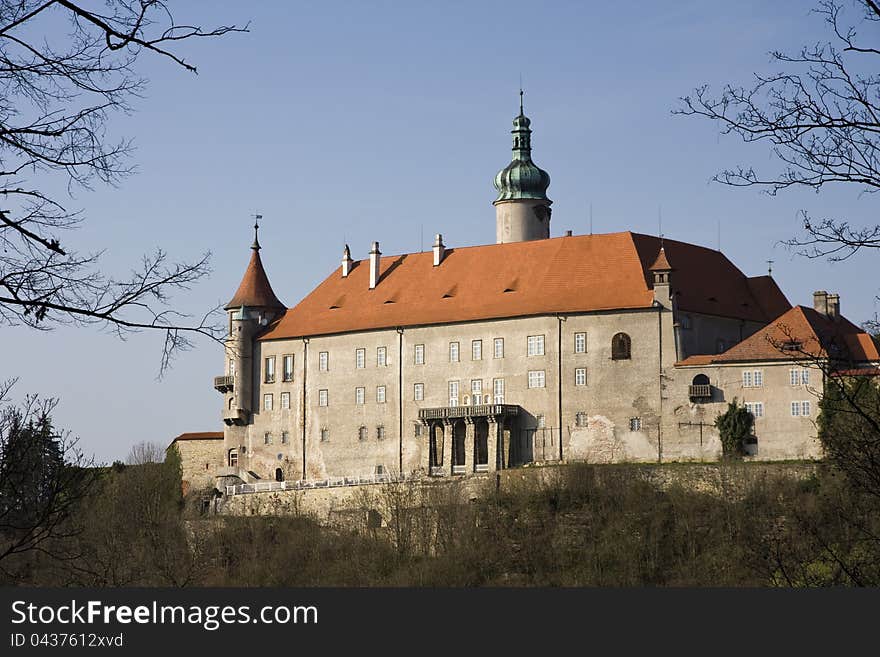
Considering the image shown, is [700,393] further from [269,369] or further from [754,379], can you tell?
[269,369]

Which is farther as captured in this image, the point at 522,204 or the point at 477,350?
the point at 522,204

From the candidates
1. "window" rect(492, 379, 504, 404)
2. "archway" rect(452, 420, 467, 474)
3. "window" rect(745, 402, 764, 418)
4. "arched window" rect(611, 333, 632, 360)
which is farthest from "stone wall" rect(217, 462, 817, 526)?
"arched window" rect(611, 333, 632, 360)

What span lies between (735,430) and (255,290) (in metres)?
28.7

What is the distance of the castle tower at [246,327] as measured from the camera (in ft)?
258

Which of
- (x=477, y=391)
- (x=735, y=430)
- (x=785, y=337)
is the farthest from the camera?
(x=477, y=391)

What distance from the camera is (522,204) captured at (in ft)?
281

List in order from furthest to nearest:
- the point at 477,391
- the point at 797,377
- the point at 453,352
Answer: the point at 453,352, the point at 477,391, the point at 797,377

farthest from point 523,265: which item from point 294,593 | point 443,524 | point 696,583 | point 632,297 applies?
point 294,593

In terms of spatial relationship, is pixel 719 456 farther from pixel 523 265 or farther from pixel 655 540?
pixel 523 265

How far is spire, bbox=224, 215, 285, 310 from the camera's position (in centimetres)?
8238

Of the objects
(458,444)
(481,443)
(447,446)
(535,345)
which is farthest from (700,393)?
(447,446)

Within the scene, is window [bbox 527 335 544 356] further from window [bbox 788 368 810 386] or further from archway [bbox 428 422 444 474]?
window [bbox 788 368 810 386]

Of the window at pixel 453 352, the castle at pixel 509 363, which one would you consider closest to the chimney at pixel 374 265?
the castle at pixel 509 363

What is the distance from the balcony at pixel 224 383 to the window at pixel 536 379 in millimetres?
17000
